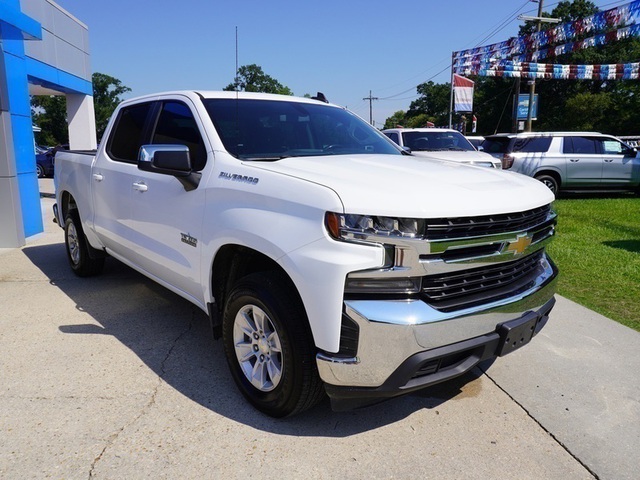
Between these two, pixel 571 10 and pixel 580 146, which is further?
pixel 571 10

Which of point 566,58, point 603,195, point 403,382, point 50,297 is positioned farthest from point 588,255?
point 566,58

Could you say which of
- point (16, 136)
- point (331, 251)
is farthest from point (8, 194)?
point (331, 251)

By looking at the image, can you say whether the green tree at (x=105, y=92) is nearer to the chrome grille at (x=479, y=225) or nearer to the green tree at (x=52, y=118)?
the green tree at (x=52, y=118)

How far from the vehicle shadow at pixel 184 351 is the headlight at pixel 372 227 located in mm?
1216

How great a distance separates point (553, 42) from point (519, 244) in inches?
989

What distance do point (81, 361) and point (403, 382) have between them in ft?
8.20

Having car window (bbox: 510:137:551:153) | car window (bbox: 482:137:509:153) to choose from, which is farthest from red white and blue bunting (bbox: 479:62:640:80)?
car window (bbox: 510:137:551:153)

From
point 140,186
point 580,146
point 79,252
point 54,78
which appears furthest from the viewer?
point 54,78

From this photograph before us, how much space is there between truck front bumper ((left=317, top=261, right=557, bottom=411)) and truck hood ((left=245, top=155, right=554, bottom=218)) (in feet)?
1.50

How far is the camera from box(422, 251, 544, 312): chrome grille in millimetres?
2467

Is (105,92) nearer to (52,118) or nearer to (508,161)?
(52,118)

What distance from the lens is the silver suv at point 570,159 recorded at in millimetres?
12906

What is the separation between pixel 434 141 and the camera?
11484mm

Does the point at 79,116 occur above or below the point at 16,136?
above
